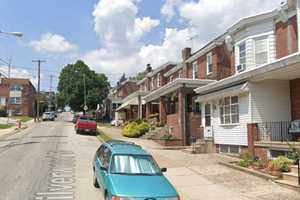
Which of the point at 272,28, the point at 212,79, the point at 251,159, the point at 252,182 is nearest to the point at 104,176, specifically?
the point at 252,182

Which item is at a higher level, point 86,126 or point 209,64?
point 209,64

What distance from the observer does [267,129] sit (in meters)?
17.8

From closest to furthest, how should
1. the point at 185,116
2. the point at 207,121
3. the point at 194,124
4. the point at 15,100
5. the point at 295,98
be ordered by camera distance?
the point at 295,98 < the point at 207,121 < the point at 194,124 < the point at 185,116 < the point at 15,100

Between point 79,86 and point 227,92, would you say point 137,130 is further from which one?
point 79,86

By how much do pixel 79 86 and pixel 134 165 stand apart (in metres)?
65.5

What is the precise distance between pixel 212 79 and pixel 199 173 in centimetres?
1409

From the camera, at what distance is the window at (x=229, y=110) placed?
2048 cm

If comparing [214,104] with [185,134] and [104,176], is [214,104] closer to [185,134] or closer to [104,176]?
[185,134]

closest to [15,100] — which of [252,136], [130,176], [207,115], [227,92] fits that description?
[207,115]

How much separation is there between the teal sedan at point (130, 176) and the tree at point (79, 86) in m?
63.2

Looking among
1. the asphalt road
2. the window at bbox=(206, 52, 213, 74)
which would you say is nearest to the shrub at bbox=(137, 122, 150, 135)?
the window at bbox=(206, 52, 213, 74)

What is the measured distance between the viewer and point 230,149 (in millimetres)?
20938

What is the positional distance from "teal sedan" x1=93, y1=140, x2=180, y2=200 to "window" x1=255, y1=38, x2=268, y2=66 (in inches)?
515

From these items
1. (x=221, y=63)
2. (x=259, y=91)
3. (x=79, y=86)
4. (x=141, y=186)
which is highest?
(x=79, y=86)
